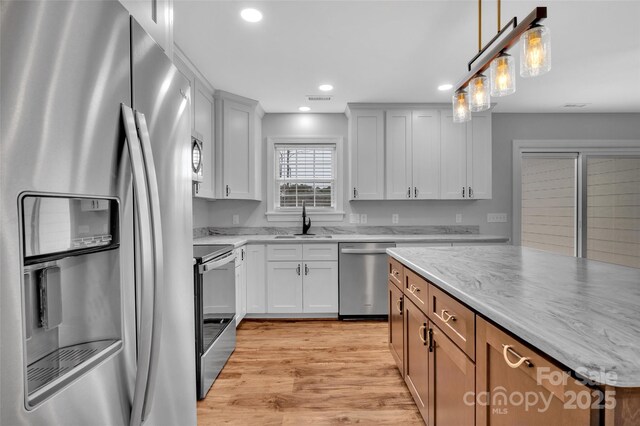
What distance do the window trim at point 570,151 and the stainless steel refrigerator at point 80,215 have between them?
4.69 m

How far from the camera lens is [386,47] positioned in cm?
273

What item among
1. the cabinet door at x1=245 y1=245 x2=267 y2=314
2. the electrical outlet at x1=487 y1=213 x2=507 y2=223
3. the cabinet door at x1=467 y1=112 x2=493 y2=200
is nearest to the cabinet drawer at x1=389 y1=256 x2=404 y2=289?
the cabinet door at x1=245 y1=245 x2=267 y2=314

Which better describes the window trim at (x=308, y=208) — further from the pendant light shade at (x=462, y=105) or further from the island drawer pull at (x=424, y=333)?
the island drawer pull at (x=424, y=333)

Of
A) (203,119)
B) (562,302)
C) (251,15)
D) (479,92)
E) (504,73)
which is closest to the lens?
(562,302)

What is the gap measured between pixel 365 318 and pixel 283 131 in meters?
2.65

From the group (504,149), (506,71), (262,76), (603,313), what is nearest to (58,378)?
(603,313)

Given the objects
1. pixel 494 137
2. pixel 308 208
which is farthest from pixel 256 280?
pixel 494 137

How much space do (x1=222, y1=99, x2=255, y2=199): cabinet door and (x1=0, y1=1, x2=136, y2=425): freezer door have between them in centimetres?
312

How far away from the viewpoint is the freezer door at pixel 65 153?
1.68 ft

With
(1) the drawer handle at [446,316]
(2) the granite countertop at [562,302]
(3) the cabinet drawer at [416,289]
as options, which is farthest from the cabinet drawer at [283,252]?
(1) the drawer handle at [446,316]

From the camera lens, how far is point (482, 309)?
111 cm

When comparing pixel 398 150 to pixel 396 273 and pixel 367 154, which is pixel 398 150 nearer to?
pixel 367 154

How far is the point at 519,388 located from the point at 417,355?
104cm

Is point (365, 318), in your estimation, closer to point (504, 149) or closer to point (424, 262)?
point (424, 262)
